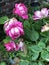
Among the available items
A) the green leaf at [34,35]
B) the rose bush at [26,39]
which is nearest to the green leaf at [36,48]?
the rose bush at [26,39]

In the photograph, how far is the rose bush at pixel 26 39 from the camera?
2.03 metres

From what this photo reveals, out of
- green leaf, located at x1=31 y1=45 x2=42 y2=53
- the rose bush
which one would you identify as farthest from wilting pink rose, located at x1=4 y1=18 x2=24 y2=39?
green leaf, located at x1=31 y1=45 x2=42 y2=53

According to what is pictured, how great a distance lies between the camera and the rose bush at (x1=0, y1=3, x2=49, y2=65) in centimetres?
203

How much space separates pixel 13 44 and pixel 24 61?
0.78 feet

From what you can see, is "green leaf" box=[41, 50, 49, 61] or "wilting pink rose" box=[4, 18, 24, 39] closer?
"green leaf" box=[41, 50, 49, 61]

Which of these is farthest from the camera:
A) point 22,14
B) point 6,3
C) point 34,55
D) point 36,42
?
point 6,3

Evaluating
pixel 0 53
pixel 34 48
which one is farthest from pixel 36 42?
pixel 0 53

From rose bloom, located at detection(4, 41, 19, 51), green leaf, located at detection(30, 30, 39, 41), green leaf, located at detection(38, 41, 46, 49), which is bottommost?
rose bloom, located at detection(4, 41, 19, 51)

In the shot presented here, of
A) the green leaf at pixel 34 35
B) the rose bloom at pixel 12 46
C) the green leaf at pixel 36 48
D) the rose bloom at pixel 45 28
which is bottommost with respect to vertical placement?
the rose bloom at pixel 12 46

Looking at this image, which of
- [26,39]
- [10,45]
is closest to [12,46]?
[10,45]

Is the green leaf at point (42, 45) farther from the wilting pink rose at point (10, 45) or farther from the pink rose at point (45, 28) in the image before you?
the wilting pink rose at point (10, 45)

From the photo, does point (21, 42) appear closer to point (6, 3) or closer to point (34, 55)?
point (34, 55)

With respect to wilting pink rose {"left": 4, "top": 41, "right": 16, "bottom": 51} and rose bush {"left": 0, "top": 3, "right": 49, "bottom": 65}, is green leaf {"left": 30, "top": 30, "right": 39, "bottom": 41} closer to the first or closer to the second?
rose bush {"left": 0, "top": 3, "right": 49, "bottom": 65}

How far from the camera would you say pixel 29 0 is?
3.21 metres
